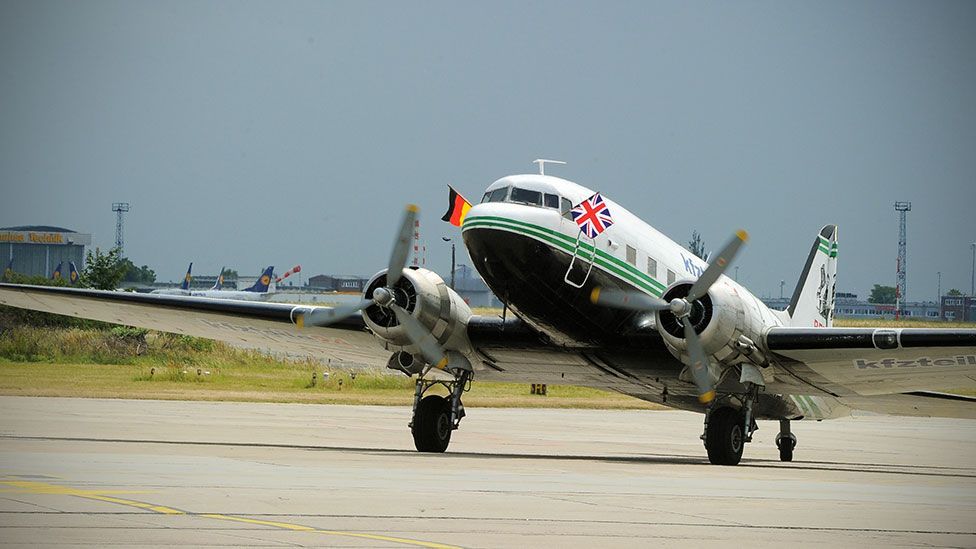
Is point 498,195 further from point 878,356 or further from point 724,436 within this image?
point 878,356

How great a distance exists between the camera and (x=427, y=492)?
13508mm

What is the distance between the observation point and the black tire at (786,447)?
83.1 feet

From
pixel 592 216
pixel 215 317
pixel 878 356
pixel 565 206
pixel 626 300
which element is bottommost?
pixel 878 356

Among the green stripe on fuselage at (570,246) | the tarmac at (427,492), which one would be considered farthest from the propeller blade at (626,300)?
the tarmac at (427,492)

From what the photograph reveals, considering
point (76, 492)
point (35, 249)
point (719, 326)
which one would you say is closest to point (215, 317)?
point (719, 326)

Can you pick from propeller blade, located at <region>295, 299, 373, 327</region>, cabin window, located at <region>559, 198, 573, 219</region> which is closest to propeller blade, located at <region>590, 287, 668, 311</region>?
cabin window, located at <region>559, 198, 573, 219</region>

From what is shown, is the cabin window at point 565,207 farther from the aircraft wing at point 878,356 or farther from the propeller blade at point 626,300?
the aircraft wing at point 878,356

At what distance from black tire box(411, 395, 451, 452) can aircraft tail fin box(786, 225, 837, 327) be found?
7.50 meters

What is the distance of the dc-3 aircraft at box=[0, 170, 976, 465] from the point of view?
19828 mm

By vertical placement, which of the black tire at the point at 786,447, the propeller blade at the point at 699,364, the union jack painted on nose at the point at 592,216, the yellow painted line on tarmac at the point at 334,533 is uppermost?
the union jack painted on nose at the point at 592,216

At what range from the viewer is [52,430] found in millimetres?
23188

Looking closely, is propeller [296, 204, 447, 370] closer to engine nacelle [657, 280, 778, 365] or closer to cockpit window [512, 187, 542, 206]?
cockpit window [512, 187, 542, 206]

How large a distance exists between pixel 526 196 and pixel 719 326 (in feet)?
12.6

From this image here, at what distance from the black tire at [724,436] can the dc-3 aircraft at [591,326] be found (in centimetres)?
2
